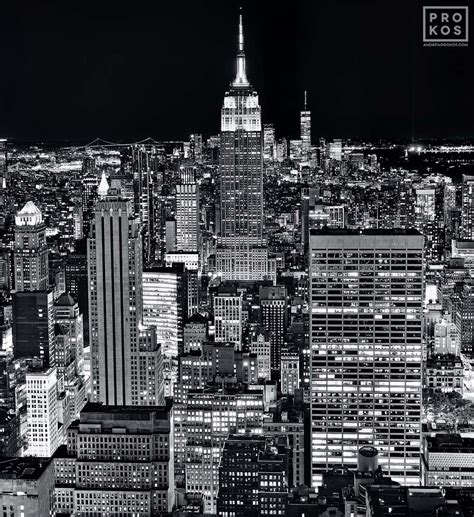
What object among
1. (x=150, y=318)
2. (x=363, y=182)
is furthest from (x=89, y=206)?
(x=363, y=182)

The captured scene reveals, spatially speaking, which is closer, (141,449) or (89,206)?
(141,449)

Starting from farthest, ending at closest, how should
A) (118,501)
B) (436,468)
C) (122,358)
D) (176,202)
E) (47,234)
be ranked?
(176,202) → (47,234) → (122,358) → (436,468) → (118,501)

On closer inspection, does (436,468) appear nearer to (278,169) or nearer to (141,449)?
(141,449)

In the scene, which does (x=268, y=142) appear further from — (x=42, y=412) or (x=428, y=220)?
(x=42, y=412)

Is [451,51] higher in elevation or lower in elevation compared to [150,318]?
higher

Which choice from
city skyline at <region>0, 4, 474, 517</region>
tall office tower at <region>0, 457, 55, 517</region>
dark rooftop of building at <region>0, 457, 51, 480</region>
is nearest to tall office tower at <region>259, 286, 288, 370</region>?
city skyline at <region>0, 4, 474, 517</region>

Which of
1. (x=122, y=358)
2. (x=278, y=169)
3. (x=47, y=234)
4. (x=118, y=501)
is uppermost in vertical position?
(x=278, y=169)

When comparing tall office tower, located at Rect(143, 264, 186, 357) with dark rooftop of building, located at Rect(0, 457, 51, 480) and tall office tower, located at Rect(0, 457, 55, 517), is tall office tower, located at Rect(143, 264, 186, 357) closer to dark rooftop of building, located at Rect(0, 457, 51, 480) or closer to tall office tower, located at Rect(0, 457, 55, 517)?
dark rooftop of building, located at Rect(0, 457, 51, 480)
